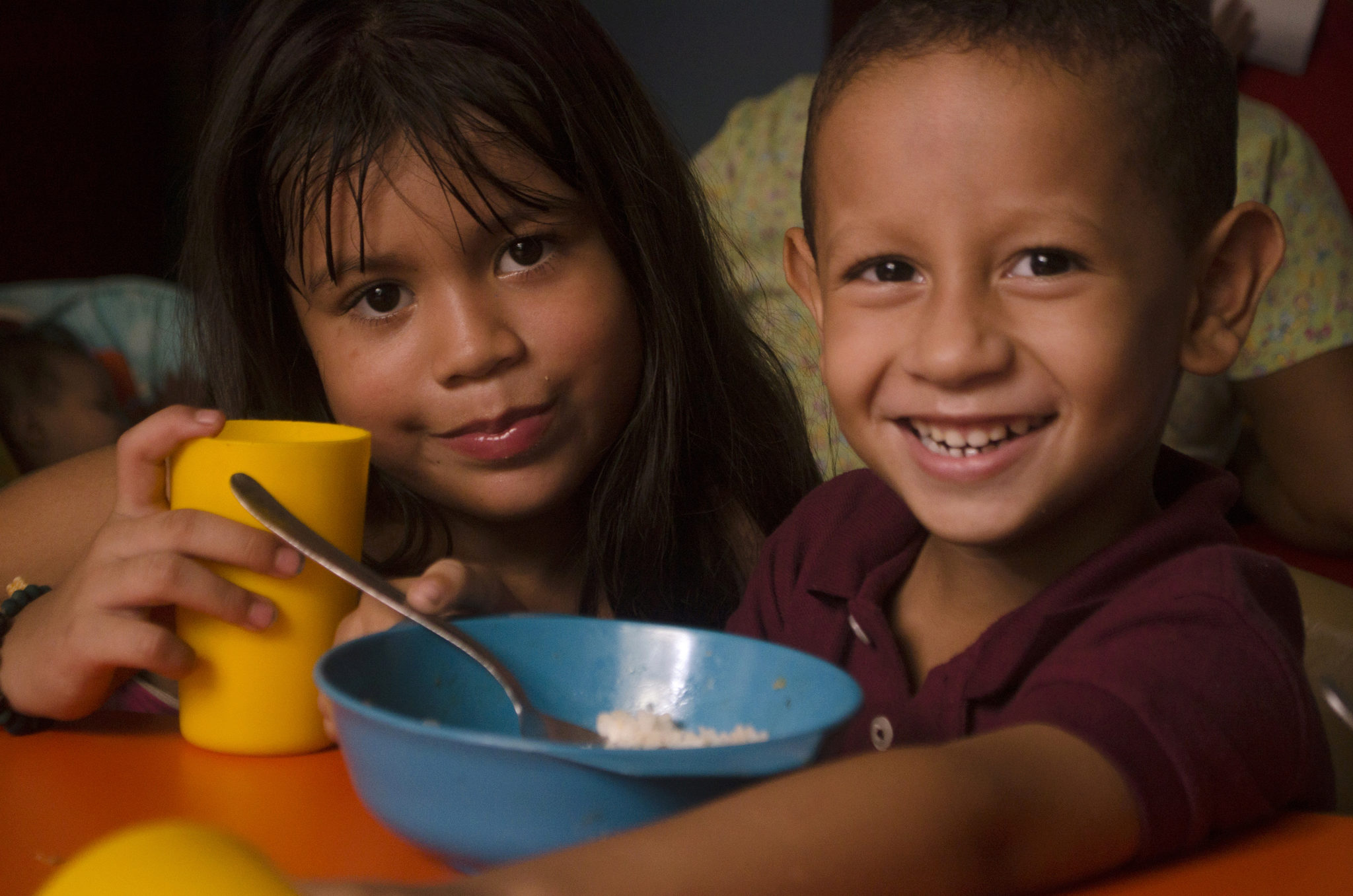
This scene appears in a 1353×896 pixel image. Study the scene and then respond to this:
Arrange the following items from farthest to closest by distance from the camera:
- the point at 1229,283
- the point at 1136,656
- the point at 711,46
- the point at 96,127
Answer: the point at 711,46, the point at 96,127, the point at 1229,283, the point at 1136,656

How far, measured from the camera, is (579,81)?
112 centimetres

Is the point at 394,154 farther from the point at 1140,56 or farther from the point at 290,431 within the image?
the point at 1140,56

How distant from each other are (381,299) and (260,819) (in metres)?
0.53

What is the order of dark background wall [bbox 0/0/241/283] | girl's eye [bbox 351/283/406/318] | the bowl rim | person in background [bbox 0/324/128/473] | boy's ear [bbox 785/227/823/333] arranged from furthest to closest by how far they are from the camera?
dark background wall [bbox 0/0/241/283], person in background [bbox 0/324/128/473], girl's eye [bbox 351/283/406/318], boy's ear [bbox 785/227/823/333], the bowl rim

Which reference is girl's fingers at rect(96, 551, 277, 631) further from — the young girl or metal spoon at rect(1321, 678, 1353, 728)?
metal spoon at rect(1321, 678, 1353, 728)

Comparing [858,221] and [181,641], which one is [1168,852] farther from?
[181,641]

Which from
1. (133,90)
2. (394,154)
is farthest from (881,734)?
(133,90)

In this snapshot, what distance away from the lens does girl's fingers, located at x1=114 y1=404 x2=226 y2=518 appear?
736 millimetres

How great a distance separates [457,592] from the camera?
2.50 ft

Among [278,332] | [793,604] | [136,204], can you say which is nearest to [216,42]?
[136,204]

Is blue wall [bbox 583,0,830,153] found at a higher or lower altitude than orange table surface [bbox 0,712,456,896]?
higher

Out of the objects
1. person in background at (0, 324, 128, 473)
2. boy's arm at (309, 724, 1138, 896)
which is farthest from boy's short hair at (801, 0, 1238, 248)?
person in background at (0, 324, 128, 473)

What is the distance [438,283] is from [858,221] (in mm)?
396

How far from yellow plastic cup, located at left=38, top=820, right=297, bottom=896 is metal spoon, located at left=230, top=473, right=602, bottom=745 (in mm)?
288
